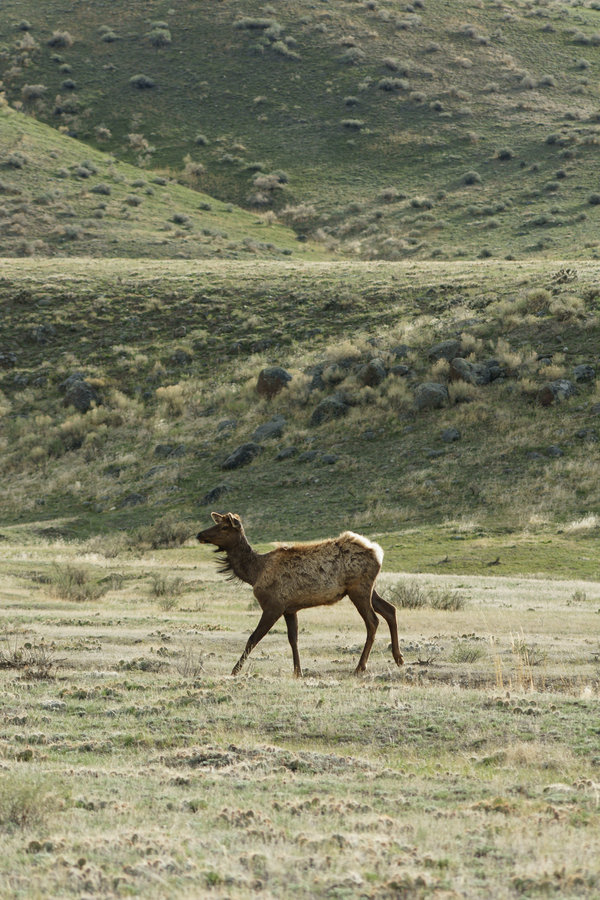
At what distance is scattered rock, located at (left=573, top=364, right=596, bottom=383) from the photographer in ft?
129

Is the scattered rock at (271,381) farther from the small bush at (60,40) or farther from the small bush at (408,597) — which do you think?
the small bush at (60,40)

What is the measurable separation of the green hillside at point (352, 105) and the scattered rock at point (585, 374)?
30.3 metres

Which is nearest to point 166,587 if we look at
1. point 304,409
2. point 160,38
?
point 304,409

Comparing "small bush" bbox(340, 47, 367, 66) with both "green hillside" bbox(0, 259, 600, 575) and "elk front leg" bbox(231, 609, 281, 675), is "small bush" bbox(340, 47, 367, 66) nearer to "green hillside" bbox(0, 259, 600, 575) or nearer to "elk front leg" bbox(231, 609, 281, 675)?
"green hillside" bbox(0, 259, 600, 575)

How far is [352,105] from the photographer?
97250mm

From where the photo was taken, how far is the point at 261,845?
21.0 feet

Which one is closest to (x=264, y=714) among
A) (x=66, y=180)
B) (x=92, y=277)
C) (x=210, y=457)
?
(x=210, y=457)

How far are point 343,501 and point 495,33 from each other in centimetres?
8736

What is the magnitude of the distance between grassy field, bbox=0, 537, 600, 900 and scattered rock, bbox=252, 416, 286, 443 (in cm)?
2267

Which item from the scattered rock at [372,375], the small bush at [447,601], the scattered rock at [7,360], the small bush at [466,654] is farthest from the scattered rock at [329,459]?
the small bush at [466,654]

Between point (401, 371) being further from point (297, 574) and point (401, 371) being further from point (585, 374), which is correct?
point (297, 574)

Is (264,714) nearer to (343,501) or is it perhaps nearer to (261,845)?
(261,845)

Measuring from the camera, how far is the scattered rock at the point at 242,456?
39.8 metres

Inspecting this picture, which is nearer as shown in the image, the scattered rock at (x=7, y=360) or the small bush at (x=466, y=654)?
the small bush at (x=466, y=654)
